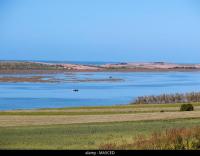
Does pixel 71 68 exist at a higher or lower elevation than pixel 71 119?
higher

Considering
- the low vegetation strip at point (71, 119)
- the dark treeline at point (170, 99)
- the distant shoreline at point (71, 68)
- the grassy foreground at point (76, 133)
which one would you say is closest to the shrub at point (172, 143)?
the grassy foreground at point (76, 133)

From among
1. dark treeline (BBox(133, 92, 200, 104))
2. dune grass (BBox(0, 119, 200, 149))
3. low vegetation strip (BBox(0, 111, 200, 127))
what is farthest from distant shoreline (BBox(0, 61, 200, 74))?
dune grass (BBox(0, 119, 200, 149))

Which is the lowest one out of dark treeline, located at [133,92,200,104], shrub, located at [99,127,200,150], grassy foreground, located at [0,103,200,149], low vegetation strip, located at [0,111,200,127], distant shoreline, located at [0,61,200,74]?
low vegetation strip, located at [0,111,200,127]

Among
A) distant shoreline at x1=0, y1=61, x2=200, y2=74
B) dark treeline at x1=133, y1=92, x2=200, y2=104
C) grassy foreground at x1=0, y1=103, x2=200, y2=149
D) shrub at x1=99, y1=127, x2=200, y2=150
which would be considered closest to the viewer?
shrub at x1=99, y1=127, x2=200, y2=150

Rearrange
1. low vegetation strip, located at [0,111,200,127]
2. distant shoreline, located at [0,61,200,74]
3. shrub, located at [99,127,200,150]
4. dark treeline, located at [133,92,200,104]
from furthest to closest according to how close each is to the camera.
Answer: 1. distant shoreline, located at [0,61,200,74]
2. dark treeline, located at [133,92,200,104]
3. low vegetation strip, located at [0,111,200,127]
4. shrub, located at [99,127,200,150]

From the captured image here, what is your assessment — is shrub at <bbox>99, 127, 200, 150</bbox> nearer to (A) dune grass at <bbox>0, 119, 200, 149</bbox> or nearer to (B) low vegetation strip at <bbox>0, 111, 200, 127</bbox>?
(A) dune grass at <bbox>0, 119, 200, 149</bbox>

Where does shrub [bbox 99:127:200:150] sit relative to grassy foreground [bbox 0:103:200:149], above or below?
above

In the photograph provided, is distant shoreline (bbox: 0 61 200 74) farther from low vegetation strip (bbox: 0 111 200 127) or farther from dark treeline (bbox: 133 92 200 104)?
low vegetation strip (bbox: 0 111 200 127)

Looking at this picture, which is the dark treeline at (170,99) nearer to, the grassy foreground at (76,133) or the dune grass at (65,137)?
the grassy foreground at (76,133)

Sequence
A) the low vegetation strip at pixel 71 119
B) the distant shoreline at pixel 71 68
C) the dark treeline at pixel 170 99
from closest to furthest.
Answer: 1. the low vegetation strip at pixel 71 119
2. the dark treeline at pixel 170 99
3. the distant shoreline at pixel 71 68

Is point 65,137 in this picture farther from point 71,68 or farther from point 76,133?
point 71,68

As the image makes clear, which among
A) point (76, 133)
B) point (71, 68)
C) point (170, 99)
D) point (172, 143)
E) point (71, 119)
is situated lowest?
point (71, 119)

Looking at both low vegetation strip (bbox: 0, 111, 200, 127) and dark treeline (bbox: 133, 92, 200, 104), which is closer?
low vegetation strip (bbox: 0, 111, 200, 127)

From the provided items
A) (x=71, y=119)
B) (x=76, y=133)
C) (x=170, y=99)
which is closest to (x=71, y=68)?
(x=170, y=99)
